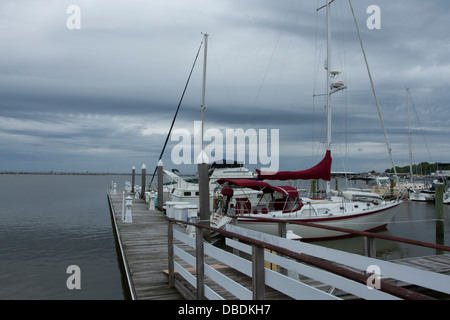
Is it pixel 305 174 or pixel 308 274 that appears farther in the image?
pixel 305 174

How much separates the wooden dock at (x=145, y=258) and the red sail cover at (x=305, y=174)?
518cm

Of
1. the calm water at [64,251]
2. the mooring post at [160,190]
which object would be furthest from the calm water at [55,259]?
the mooring post at [160,190]

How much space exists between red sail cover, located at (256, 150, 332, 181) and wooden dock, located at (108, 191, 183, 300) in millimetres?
5176

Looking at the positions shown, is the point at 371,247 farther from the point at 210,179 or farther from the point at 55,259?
the point at 210,179

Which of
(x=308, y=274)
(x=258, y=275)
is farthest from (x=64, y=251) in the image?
(x=308, y=274)

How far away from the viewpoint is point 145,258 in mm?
9016

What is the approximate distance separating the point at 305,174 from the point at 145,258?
9165 mm

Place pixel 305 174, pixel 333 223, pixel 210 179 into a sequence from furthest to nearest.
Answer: pixel 210 179, pixel 333 223, pixel 305 174

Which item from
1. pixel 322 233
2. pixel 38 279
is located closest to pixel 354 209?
pixel 322 233

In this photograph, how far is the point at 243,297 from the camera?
13.4 ft

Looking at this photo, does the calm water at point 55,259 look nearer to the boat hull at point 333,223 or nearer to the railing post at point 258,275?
the boat hull at point 333,223

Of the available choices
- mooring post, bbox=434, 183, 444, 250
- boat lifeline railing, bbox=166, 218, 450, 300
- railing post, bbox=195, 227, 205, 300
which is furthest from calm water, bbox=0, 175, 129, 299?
mooring post, bbox=434, 183, 444, 250
